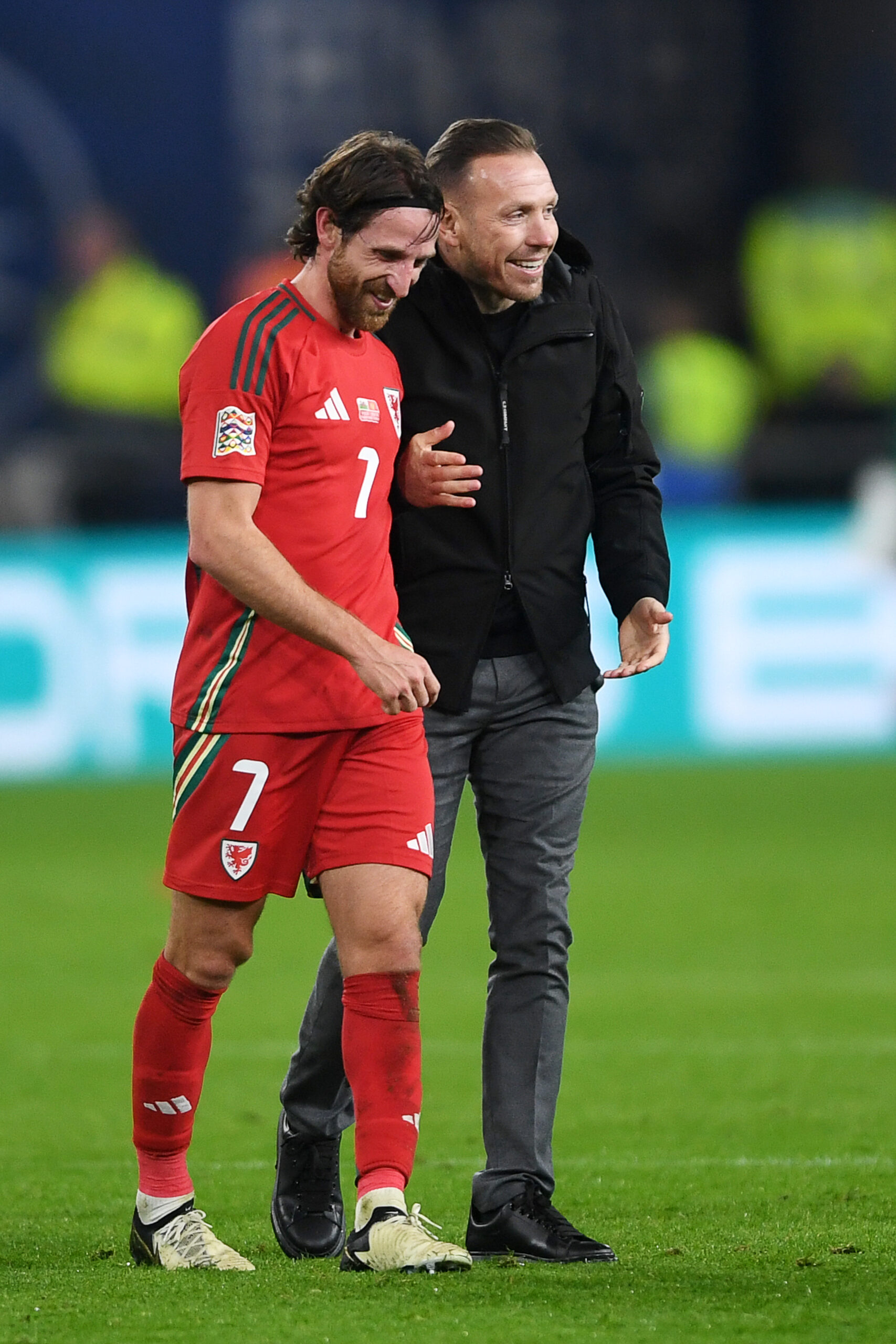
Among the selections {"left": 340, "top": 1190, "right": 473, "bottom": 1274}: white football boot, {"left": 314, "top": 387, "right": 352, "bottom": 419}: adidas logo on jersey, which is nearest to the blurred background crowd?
{"left": 314, "top": 387, "right": 352, "bottom": 419}: adidas logo on jersey

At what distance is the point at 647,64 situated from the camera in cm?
1695

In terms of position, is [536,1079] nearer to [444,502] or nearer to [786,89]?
[444,502]

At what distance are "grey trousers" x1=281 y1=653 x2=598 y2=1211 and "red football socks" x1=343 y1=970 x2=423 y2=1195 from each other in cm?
32

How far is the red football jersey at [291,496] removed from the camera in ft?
12.3

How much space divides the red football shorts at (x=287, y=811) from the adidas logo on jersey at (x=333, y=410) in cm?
53

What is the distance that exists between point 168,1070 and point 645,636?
3.89 feet

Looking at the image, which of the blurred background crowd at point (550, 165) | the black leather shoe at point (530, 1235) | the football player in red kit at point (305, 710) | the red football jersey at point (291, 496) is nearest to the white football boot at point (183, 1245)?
the football player in red kit at point (305, 710)

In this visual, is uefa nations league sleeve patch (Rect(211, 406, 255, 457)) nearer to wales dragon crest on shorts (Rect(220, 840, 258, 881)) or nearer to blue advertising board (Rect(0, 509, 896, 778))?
wales dragon crest on shorts (Rect(220, 840, 258, 881))

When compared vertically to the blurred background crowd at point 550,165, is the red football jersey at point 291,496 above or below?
below

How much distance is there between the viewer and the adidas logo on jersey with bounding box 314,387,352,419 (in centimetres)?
381

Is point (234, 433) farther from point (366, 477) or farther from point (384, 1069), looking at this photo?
point (384, 1069)

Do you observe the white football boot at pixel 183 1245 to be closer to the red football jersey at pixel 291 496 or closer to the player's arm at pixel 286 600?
the red football jersey at pixel 291 496

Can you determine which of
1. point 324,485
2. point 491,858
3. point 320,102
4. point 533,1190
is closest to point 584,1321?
point 533,1190

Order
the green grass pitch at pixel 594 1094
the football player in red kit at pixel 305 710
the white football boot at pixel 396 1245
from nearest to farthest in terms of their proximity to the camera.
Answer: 1. the green grass pitch at pixel 594 1094
2. the white football boot at pixel 396 1245
3. the football player in red kit at pixel 305 710
